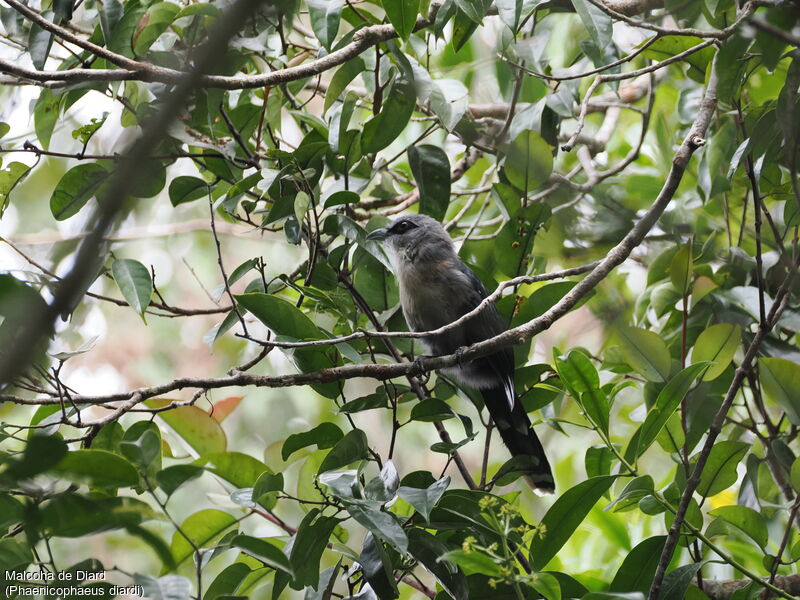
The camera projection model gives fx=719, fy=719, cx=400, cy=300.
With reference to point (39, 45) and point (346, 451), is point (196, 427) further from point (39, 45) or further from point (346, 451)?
point (39, 45)

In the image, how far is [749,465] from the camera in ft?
10.1

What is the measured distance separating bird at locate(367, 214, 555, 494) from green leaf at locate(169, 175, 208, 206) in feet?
2.80

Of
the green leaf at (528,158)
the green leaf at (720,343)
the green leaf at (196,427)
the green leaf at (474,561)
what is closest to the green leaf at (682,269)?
the green leaf at (720,343)

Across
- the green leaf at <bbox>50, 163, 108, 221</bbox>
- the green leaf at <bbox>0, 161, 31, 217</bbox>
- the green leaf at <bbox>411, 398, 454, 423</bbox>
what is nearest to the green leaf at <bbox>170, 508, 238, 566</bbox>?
the green leaf at <bbox>411, 398, 454, 423</bbox>

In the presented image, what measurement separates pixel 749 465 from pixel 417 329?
1.78m

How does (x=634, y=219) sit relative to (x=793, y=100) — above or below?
below

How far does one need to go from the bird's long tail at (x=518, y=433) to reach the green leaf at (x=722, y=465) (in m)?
1.01

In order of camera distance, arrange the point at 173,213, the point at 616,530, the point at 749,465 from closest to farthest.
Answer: the point at 749,465
the point at 616,530
the point at 173,213

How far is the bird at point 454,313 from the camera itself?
3.55 metres

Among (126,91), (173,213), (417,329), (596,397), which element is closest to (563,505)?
(596,397)

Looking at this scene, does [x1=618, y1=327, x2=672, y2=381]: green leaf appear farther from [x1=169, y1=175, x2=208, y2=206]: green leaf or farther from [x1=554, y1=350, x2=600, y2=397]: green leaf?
[x1=169, y1=175, x2=208, y2=206]: green leaf

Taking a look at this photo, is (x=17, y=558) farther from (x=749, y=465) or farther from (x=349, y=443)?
(x=749, y=465)

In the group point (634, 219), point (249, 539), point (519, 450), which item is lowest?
point (249, 539)

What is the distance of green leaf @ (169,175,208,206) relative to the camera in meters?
3.10
